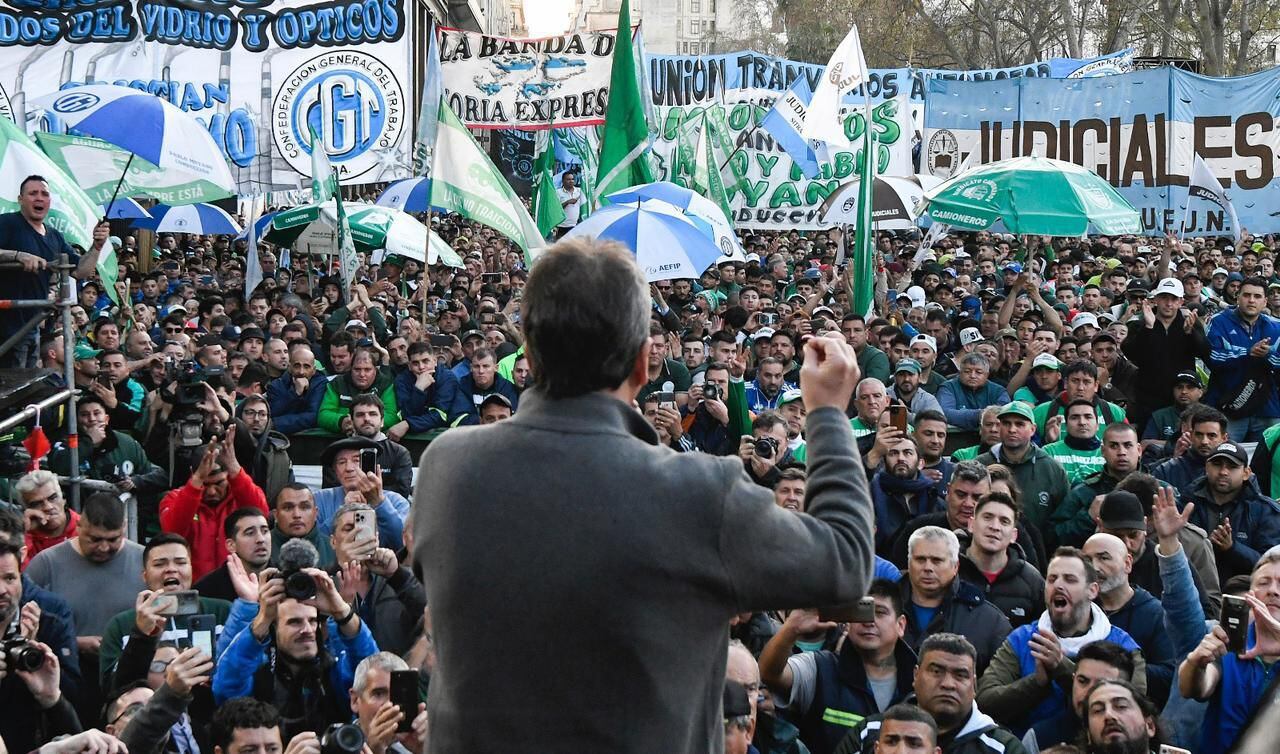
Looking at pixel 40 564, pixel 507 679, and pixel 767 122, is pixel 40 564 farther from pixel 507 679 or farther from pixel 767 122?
pixel 767 122

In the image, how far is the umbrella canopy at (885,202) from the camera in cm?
1720

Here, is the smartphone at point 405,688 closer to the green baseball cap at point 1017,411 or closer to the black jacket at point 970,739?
the black jacket at point 970,739

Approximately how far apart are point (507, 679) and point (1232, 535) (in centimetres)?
616

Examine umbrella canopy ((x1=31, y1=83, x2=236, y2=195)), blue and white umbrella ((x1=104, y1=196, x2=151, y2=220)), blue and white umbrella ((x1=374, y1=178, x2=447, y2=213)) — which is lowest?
blue and white umbrella ((x1=104, y1=196, x2=151, y2=220))

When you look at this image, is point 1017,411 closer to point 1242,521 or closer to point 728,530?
point 1242,521

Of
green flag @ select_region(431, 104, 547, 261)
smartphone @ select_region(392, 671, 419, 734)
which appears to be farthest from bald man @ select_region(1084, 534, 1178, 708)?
green flag @ select_region(431, 104, 547, 261)

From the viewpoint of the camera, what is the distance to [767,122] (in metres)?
16.5

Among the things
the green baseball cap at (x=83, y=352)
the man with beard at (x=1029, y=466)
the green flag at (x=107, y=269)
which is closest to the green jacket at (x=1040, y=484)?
the man with beard at (x=1029, y=466)

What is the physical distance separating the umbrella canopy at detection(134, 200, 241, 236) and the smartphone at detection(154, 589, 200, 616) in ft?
46.5

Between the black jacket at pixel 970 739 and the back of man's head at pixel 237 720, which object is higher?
the back of man's head at pixel 237 720

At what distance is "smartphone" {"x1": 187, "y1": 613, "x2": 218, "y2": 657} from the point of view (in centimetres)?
486

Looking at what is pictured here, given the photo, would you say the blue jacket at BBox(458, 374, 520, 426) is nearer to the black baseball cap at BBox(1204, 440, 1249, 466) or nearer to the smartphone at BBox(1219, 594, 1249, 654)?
the black baseball cap at BBox(1204, 440, 1249, 466)

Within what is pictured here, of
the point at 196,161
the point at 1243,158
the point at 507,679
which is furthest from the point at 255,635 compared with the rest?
the point at 1243,158

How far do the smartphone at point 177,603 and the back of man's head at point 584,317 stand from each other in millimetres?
3158
